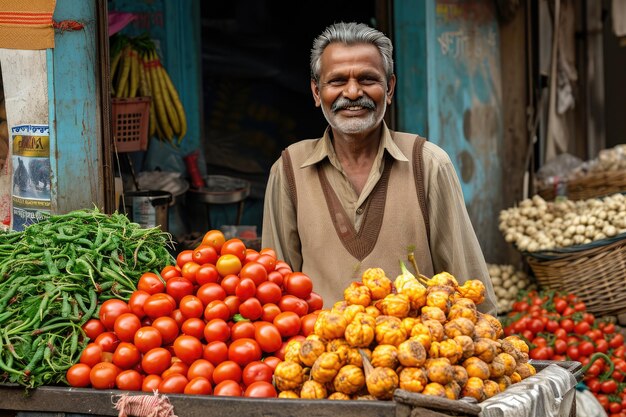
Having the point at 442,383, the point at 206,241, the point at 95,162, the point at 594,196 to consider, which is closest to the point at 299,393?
the point at 442,383

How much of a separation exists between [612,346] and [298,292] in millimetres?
3581

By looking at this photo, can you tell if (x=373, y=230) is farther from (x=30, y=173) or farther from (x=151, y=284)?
(x=30, y=173)

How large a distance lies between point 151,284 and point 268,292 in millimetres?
427

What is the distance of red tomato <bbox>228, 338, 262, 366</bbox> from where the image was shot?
2888 millimetres

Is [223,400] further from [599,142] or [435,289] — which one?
[599,142]

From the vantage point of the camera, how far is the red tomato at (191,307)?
304cm

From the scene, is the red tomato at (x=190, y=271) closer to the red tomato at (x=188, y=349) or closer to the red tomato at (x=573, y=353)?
the red tomato at (x=188, y=349)

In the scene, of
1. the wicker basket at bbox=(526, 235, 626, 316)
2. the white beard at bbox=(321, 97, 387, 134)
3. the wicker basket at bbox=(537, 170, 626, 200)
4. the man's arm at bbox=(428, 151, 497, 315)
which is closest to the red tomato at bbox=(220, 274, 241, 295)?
the white beard at bbox=(321, 97, 387, 134)

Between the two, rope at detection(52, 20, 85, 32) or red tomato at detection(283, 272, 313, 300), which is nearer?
red tomato at detection(283, 272, 313, 300)

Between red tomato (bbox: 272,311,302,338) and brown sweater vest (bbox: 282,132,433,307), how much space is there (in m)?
0.88

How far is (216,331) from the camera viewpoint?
295 centimetres

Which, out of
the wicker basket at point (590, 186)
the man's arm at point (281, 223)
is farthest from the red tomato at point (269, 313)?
the wicker basket at point (590, 186)

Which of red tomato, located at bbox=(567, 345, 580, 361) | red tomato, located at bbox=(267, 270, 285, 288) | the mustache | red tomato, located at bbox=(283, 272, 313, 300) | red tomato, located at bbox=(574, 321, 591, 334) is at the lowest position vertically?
red tomato, located at bbox=(567, 345, 580, 361)

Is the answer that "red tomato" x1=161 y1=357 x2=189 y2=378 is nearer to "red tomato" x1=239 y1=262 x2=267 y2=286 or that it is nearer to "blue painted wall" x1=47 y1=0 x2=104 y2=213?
"red tomato" x1=239 y1=262 x2=267 y2=286
